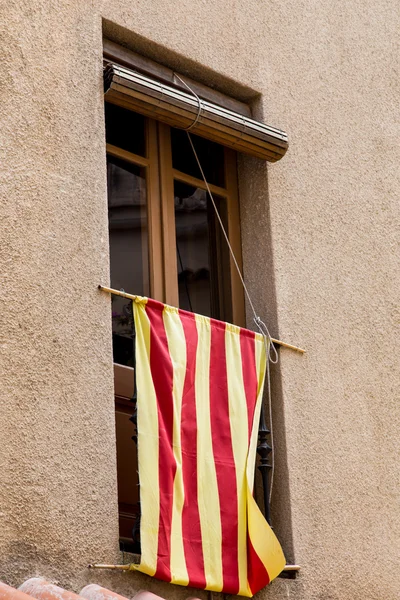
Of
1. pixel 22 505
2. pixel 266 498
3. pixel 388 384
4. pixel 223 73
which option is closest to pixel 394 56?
pixel 223 73

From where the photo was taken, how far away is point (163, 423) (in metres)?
6.54

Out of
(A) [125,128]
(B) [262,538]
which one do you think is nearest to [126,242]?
(A) [125,128]

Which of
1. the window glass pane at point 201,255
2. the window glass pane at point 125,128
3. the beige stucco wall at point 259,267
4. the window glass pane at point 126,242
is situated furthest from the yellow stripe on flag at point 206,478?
the window glass pane at point 125,128

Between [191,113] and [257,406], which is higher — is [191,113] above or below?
above

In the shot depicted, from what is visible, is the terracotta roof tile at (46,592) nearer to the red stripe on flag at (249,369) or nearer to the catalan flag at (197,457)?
the catalan flag at (197,457)

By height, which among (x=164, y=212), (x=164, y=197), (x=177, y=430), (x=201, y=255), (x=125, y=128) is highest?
(x=125, y=128)

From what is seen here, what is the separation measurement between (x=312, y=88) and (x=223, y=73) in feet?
2.93

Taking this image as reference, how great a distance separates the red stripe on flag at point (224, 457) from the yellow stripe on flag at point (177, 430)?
0.27m

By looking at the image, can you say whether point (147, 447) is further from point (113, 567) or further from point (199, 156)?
point (199, 156)

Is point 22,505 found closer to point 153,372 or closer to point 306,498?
point 153,372

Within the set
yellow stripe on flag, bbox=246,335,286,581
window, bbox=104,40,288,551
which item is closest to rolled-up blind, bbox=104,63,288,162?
window, bbox=104,40,288,551

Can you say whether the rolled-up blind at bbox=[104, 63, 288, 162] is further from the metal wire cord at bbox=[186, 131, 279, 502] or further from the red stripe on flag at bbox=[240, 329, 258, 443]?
the red stripe on flag at bbox=[240, 329, 258, 443]

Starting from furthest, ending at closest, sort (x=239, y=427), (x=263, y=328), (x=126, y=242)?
1. (x=126, y=242)
2. (x=263, y=328)
3. (x=239, y=427)

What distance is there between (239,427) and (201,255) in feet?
4.92
